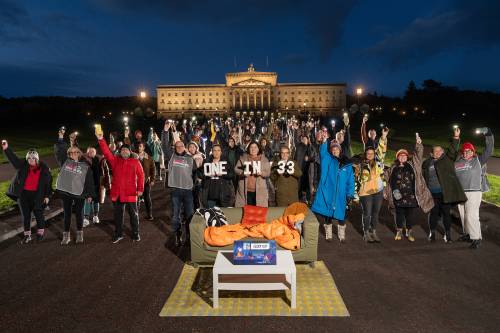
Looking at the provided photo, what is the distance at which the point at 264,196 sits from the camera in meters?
8.20

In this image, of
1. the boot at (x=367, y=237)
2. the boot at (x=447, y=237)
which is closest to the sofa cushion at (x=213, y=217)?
the boot at (x=367, y=237)

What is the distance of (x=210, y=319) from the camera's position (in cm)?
526

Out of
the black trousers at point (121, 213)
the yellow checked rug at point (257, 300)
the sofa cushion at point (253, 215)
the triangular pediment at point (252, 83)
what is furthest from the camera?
the triangular pediment at point (252, 83)

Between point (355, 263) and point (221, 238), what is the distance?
2430 millimetres

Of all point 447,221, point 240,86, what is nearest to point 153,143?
point 447,221

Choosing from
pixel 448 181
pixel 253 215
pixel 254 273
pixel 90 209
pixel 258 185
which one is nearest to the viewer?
pixel 254 273

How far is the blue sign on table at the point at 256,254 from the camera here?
5625 mm

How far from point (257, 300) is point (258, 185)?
2852 millimetres

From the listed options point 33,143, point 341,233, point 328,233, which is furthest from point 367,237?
point 33,143

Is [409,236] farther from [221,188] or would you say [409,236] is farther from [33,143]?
[33,143]

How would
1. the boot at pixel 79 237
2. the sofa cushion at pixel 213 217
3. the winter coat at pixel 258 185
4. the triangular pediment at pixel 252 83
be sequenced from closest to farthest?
the sofa cushion at pixel 213 217 → the winter coat at pixel 258 185 → the boot at pixel 79 237 → the triangular pediment at pixel 252 83

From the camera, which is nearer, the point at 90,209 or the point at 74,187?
the point at 74,187

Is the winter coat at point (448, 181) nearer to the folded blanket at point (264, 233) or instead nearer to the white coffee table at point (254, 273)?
the folded blanket at point (264, 233)

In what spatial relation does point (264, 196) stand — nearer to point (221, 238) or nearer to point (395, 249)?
point (221, 238)
